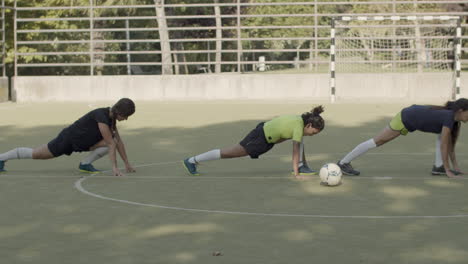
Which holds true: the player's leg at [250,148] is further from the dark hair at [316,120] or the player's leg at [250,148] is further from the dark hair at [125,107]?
the dark hair at [125,107]

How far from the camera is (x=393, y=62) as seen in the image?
26062 millimetres

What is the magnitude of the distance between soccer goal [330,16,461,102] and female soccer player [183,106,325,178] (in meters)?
13.1

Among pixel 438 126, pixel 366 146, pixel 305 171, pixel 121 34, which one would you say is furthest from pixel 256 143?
pixel 121 34

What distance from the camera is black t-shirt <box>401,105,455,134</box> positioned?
9898mm

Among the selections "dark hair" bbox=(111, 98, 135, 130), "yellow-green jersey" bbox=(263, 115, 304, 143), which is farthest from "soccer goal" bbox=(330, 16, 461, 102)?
"dark hair" bbox=(111, 98, 135, 130)

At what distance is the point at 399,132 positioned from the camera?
408 inches

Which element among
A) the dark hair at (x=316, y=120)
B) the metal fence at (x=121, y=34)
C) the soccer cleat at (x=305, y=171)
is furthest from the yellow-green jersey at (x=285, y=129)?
the metal fence at (x=121, y=34)

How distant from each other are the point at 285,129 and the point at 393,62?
55.2ft

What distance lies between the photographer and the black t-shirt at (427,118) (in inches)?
390

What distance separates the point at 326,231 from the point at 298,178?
295 centimetres

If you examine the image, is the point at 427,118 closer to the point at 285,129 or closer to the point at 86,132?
the point at 285,129

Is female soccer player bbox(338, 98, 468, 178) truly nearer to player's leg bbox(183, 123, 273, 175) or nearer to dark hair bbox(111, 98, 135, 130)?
player's leg bbox(183, 123, 273, 175)

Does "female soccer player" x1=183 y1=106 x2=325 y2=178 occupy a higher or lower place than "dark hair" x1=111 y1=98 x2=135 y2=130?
lower

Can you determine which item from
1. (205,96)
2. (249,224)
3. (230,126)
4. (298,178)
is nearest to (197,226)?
(249,224)
